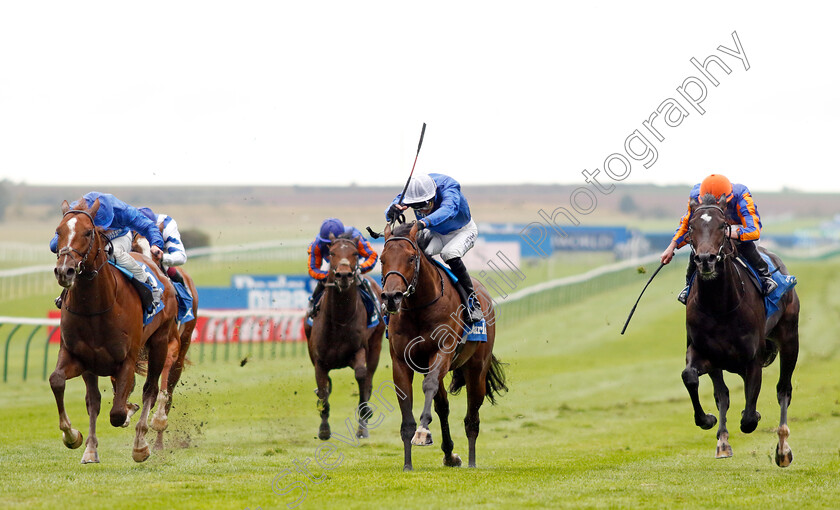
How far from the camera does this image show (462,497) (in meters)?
6.68

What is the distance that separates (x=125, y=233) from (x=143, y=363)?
4.58ft

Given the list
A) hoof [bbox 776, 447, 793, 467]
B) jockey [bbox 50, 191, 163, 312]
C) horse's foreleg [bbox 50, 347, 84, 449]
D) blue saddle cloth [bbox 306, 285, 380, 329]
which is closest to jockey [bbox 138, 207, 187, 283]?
jockey [bbox 50, 191, 163, 312]

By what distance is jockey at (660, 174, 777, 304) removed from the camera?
868cm

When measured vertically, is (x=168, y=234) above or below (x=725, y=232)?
below

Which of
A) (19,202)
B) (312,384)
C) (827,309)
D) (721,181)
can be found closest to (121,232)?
(721,181)

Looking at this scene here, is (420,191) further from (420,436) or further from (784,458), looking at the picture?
(784,458)

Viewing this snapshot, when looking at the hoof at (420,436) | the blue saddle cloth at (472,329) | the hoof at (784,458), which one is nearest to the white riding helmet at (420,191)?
the blue saddle cloth at (472,329)

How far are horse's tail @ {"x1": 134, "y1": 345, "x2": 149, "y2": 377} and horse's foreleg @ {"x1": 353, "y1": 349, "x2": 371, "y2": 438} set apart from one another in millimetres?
2248

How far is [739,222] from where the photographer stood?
8.98 m

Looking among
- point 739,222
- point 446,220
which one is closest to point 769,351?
point 739,222

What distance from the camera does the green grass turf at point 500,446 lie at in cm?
681

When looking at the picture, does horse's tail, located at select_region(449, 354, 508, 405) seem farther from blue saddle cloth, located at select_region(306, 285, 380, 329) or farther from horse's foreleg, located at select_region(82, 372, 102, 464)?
horse's foreleg, located at select_region(82, 372, 102, 464)

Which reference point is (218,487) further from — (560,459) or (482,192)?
(482,192)

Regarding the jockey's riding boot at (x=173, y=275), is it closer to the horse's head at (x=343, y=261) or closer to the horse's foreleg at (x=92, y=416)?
the horse's head at (x=343, y=261)
